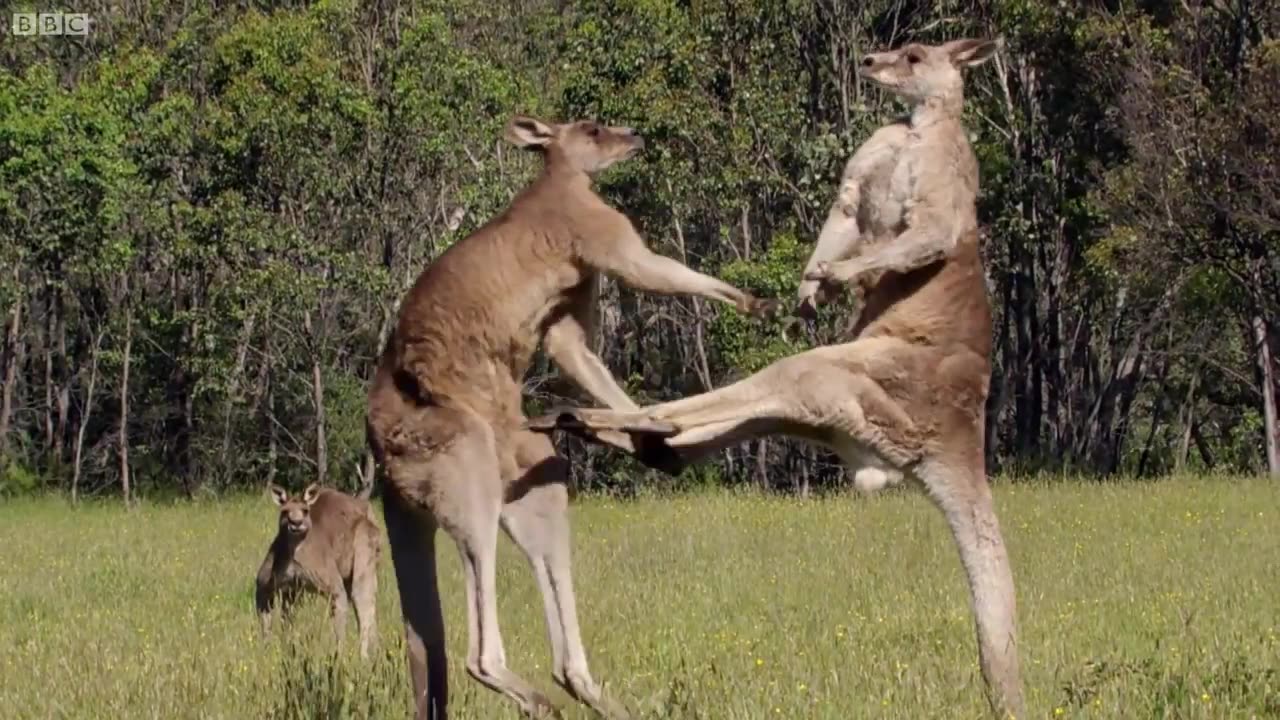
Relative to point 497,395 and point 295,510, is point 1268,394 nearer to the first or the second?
point 295,510

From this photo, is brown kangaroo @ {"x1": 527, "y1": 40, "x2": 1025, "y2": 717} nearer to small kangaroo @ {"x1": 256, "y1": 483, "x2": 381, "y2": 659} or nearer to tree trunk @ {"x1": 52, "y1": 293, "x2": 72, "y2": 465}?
small kangaroo @ {"x1": 256, "y1": 483, "x2": 381, "y2": 659}

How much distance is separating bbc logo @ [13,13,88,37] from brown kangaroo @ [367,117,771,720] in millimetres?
30409

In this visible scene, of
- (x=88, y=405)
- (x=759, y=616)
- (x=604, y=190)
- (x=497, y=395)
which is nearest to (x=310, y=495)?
(x=759, y=616)

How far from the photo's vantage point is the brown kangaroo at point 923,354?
6488mm

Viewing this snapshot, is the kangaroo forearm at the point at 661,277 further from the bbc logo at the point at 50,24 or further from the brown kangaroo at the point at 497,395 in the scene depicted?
the bbc logo at the point at 50,24

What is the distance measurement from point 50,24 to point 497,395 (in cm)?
3107

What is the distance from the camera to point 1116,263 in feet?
90.3

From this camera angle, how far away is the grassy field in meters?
7.61

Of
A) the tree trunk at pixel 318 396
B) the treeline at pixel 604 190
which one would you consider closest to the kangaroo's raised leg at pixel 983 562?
the treeline at pixel 604 190

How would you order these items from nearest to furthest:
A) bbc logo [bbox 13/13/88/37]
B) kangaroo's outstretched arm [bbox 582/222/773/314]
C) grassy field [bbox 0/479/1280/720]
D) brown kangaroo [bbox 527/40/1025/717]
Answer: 1. brown kangaroo [bbox 527/40/1025/717]
2. kangaroo's outstretched arm [bbox 582/222/773/314]
3. grassy field [bbox 0/479/1280/720]
4. bbc logo [bbox 13/13/88/37]

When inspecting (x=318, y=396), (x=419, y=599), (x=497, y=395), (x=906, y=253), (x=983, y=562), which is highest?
(x=906, y=253)

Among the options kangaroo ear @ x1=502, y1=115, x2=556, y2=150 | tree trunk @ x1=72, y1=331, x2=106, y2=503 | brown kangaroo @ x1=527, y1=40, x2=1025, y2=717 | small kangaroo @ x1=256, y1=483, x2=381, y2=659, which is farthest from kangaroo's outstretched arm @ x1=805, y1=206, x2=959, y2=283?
tree trunk @ x1=72, y1=331, x2=106, y2=503

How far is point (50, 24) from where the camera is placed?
35.7 meters

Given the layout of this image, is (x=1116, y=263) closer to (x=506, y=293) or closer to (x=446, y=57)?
(x=446, y=57)
